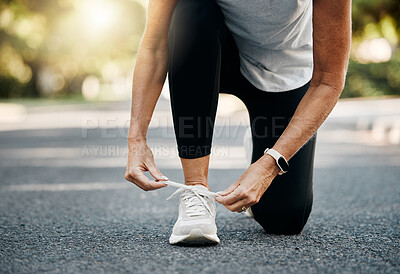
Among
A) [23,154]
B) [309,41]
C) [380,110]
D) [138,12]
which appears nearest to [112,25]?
[138,12]

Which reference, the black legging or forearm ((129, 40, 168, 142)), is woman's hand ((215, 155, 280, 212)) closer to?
the black legging

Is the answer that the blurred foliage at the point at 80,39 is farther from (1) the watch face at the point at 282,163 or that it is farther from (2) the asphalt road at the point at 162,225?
(1) the watch face at the point at 282,163

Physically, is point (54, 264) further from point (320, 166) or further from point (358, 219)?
point (320, 166)

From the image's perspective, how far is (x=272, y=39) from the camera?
2.03m

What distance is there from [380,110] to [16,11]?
1363 cm

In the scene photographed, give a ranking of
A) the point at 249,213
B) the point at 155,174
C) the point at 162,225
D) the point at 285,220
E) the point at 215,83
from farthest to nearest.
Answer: the point at 249,213
the point at 162,225
the point at 285,220
the point at 215,83
the point at 155,174

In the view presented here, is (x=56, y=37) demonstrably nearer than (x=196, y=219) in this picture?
No

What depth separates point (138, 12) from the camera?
22.8 meters

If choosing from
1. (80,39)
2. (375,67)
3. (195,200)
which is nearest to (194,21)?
(195,200)

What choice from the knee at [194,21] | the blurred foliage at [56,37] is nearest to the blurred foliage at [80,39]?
the blurred foliage at [56,37]

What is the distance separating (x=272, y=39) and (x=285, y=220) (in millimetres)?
723

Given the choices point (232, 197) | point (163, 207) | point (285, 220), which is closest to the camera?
point (232, 197)

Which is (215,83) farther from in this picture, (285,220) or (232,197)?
(285,220)

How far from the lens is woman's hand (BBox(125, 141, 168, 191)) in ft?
5.49
